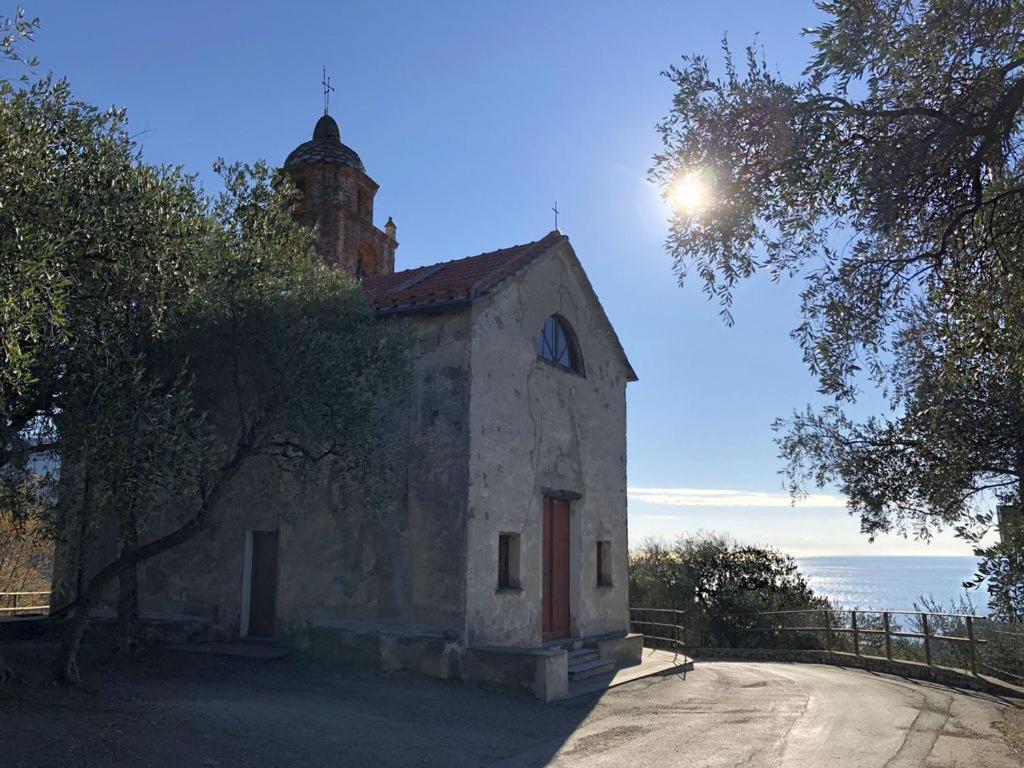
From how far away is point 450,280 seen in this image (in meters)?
14.4

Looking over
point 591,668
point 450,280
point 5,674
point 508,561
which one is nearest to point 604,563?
point 591,668

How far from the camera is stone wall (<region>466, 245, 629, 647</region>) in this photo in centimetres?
1205

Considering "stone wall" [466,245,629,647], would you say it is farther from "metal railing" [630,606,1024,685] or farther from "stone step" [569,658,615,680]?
"metal railing" [630,606,1024,685]

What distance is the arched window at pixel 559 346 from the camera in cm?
1433

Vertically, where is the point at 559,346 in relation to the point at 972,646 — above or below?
above

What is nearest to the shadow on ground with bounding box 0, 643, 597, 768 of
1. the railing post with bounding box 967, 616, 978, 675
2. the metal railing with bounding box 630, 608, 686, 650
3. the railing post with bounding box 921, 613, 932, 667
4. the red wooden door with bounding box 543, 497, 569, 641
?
the red wooden door with bounding box 543, 497, 569, 641

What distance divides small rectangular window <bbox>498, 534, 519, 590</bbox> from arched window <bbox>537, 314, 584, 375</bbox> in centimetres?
329

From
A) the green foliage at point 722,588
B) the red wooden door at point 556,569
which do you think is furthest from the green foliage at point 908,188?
the green foliage at point 722,588

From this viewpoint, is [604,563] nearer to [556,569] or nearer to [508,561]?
[556,569]

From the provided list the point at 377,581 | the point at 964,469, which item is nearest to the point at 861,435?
the point at 964,469

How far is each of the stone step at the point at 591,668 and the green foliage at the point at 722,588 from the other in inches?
259

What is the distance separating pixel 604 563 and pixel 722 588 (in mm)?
6235

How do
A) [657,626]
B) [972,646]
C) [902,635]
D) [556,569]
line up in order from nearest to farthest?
[972,646] → [902,635] → [556,569] → [657,626]

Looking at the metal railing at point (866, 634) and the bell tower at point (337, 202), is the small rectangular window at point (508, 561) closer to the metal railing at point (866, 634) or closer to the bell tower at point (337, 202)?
the metal railing at point (866, 634)
